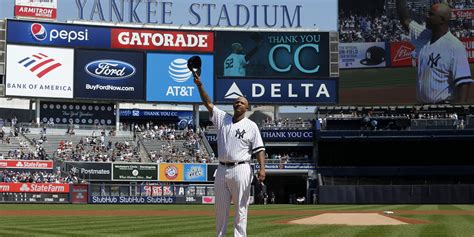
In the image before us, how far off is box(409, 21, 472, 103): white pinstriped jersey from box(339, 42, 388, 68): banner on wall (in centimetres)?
277

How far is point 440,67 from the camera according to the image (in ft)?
187

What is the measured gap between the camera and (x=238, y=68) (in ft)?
194

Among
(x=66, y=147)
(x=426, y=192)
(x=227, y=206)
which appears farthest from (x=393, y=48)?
(x=227, y=206)

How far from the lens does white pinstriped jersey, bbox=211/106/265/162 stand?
34.4ft

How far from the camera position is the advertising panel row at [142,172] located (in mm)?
51500

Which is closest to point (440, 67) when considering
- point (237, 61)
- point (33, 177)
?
point (237, 61)

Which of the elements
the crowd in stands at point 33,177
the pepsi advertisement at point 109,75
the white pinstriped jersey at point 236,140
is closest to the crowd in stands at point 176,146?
the pepsi advertisement at point 109,75

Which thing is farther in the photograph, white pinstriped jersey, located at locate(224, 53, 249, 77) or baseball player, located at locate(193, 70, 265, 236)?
white pinstriped jersey, located at locate(224, 53, 249, 77)

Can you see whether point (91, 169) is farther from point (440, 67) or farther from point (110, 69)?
point (440, 67)

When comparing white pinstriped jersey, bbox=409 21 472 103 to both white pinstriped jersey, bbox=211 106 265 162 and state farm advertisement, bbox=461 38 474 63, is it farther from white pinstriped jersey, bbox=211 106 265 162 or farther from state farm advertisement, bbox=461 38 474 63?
white pinstriped jersey, bbox=211 106 265 162

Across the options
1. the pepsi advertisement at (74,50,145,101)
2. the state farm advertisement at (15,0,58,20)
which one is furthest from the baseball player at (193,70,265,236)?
the state farm advertisement at (15,0,58,20)

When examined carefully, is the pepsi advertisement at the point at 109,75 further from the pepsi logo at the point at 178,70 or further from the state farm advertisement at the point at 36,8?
the state farm advertisement at the point at 36,8

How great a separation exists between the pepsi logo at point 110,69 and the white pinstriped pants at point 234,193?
155 feet

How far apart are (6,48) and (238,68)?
1531cm
